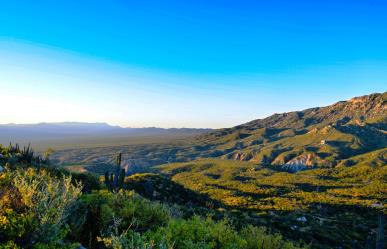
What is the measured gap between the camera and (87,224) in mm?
10289

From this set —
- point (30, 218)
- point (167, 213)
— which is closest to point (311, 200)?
point (167, 213)

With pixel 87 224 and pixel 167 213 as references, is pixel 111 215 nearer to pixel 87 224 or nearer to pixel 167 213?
pixel 87 224

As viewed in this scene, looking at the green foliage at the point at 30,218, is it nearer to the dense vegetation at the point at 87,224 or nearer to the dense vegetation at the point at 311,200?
the dense vegetation at the point at 87,224

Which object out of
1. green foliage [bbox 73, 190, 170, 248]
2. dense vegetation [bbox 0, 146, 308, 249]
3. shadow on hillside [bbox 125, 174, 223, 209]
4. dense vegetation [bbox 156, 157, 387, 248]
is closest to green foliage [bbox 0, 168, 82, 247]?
dense vegetation [bbox 0, 146, 308, 249]

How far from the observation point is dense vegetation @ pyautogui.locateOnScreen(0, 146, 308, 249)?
6496mm

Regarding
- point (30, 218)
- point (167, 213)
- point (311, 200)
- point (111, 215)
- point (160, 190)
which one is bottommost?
point (311, 200)

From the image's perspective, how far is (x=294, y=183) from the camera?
Answer: 6029 inches

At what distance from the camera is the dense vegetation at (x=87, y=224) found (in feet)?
21.3

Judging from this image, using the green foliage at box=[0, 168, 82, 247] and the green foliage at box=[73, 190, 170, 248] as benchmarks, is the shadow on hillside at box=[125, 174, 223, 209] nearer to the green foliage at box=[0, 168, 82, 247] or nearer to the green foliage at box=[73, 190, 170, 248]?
the green foliage at box=[73, 190, 170, 248]

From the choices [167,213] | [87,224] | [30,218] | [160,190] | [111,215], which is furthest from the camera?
[160,190]

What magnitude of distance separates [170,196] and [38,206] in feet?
134

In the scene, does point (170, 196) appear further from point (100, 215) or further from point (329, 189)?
point (329, 189)

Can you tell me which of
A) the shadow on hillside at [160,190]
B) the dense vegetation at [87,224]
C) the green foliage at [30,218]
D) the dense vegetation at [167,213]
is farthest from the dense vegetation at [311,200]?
the green foliage at [30,218]

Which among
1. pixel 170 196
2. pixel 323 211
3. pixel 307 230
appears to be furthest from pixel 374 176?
pixel 170 196
